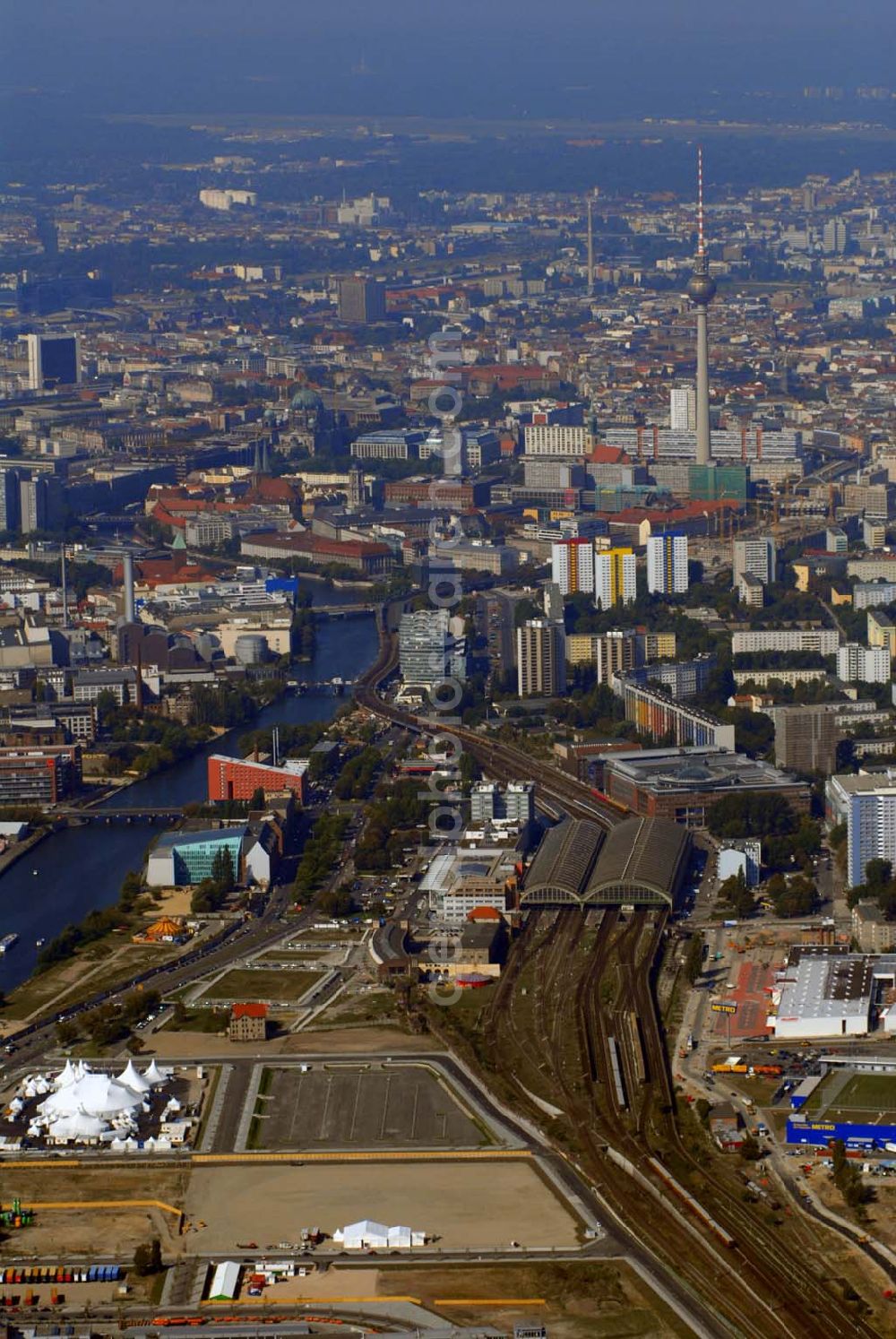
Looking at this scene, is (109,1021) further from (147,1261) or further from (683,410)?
(683,410)

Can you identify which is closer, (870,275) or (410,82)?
(870,275)

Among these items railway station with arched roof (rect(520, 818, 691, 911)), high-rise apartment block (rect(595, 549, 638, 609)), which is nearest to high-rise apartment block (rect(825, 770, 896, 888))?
railway station with arched roof (rect(520, 818, 691, 911))

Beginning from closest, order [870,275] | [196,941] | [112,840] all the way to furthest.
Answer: [196,941] → [112,840] → [870,275]

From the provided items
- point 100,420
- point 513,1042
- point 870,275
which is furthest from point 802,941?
point 870,275

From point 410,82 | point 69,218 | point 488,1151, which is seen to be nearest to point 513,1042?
point 488,1151

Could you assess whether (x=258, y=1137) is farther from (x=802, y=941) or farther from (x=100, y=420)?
(x=100, y=420)

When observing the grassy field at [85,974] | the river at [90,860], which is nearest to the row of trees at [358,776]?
the river at [90,860]

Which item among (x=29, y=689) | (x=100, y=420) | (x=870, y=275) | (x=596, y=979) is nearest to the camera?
(x=596, y=979)
